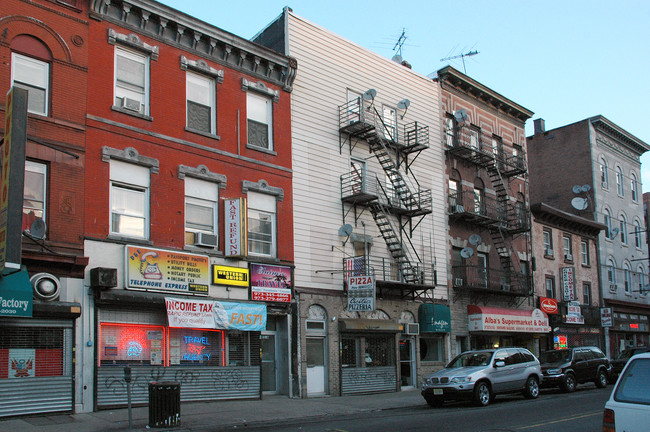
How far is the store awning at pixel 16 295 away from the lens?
48.8ft

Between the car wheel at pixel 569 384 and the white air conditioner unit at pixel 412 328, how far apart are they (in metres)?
5.84

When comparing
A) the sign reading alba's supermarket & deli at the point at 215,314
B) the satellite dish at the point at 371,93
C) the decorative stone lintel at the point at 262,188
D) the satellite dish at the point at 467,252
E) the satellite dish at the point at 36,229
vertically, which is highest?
the satellite dish at the point at 371,93

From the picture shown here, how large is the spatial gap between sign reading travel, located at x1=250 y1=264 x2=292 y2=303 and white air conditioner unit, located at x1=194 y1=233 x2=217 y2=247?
64.9 inches

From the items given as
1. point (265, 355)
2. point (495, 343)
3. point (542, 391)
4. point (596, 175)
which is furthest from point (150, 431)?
point (596, 175)

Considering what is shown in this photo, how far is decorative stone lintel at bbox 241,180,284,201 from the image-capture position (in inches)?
849

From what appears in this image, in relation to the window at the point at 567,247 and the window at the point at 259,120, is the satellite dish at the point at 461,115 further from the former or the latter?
the window at the point at 567,247

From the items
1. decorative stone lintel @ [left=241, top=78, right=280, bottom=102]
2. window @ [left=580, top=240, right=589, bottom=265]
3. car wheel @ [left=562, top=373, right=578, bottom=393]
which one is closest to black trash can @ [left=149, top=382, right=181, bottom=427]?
decorative stone lintel @ [left=241, top=78, right=280, bottom=102]

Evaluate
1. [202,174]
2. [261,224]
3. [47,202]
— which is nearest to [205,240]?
[202,174]

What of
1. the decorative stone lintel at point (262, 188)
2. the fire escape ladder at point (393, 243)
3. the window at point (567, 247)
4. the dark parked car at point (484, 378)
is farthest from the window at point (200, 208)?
the window at point (567, 247)

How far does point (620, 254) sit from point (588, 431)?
3371 centimetres

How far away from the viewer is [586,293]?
38969 millimetres

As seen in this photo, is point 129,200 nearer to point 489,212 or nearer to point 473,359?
point 473,359

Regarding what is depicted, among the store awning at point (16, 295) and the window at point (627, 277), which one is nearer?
the store awning at point (16, 295)

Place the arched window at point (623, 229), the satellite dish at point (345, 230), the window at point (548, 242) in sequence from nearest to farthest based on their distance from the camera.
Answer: the satellite dish at point (345, 230), the window at point (548, 242), the arched window at point (623, 229)
